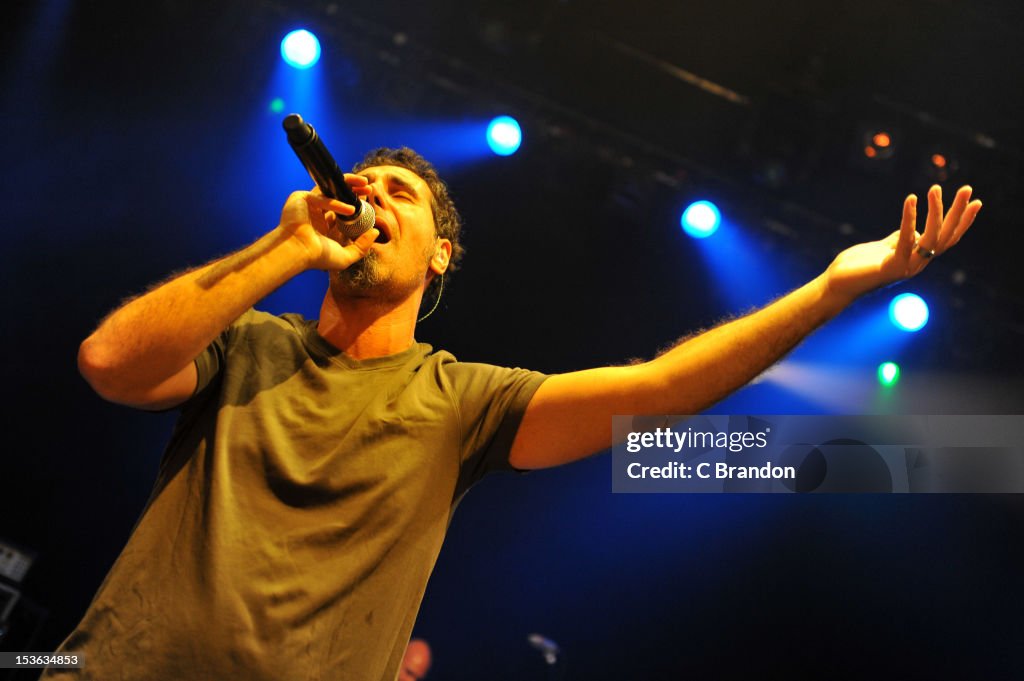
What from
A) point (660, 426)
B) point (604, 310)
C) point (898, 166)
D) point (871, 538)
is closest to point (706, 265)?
point (604, 310)

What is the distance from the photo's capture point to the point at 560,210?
5301 mm

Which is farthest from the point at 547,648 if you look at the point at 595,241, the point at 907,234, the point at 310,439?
the point at 907,234

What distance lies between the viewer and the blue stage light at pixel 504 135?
16.0 ft

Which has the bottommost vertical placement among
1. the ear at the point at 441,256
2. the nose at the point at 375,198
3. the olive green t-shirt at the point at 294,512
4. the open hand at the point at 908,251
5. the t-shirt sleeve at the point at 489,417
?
the olive green t-shirt at the point at 294,512

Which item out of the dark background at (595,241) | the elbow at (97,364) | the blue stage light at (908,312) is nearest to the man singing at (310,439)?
the elbow at (97,364)

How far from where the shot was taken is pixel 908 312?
508 centimetres

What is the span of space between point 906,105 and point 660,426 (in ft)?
12.7

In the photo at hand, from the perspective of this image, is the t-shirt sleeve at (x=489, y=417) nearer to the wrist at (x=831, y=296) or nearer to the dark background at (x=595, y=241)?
the wrist at (x=831, y=296)

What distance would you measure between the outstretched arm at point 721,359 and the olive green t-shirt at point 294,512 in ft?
0.25

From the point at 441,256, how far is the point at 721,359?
0.96 metres

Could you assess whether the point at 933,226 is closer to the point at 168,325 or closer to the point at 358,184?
the point at 358,184

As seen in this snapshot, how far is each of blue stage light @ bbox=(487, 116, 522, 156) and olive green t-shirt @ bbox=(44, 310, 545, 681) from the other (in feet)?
11.0

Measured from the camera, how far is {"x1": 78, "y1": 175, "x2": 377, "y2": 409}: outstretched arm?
1.40m

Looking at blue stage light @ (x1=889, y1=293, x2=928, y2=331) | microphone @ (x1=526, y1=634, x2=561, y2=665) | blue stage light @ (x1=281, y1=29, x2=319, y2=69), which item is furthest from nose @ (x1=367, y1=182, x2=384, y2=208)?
blue stage light @ (x1=889, y1=293, x2=928, y2=331)
